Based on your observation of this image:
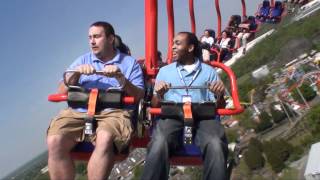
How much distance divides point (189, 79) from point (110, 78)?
0.65 m

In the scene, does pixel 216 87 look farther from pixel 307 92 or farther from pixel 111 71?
pixel 307 92

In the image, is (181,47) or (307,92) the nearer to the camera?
(181,47)

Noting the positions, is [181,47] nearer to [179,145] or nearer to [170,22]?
[179,145]

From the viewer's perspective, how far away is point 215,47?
34.3 ft

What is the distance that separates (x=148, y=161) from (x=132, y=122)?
0.66 metres

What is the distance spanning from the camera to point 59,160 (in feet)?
13.6

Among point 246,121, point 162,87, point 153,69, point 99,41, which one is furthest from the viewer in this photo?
point 246,121

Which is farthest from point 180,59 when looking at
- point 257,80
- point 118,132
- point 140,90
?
point 257,80

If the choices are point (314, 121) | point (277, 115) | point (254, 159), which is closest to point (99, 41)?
point (314, 121)

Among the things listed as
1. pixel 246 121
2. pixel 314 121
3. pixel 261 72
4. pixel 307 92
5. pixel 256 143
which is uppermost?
pixel 261 72

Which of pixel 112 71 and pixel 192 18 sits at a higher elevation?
pixel 192 18

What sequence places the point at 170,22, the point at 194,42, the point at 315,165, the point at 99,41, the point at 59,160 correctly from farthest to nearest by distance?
the point at 315,165 → the point at 170,22 → the point at 194,42 → the point at 99,41 → the point at 59,160

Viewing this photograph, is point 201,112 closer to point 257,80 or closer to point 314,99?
point 314,99

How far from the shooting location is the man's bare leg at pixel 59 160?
4109 mm
